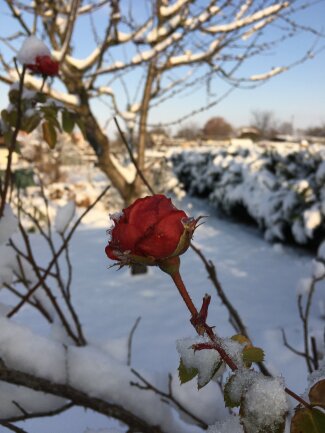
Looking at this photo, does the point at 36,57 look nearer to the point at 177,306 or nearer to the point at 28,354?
the point at 28,354

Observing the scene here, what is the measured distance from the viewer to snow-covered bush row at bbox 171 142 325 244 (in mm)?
5047

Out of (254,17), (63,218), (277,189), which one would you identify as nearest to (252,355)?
(63,218)

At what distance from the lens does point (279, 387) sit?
432mm

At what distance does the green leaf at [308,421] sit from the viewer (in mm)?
409

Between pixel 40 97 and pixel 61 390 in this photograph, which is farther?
pixel 40 97

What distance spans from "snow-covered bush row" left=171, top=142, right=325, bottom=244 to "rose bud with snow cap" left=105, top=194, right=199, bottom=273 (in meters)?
4.66

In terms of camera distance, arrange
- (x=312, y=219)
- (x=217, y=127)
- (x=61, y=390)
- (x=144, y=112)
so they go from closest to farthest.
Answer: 1. (x=61, y=390)
2. (x=144, y=112)
3. (x=312, y=219)
4. (x=217, y=127)

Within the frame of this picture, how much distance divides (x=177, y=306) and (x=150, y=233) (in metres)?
3.06

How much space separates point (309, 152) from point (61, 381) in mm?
5392

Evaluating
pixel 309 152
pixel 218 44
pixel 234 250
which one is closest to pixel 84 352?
pixel 218 44

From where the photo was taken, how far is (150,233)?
0.42 metres

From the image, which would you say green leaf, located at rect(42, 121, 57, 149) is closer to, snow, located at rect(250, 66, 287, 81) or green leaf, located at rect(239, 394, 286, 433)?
green leaf, located at rect(239, 394, 286, 433)

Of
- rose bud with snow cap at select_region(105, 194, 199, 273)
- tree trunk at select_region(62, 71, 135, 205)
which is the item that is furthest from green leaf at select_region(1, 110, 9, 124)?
tree trunk at select_region(62, 71, 135, 205)

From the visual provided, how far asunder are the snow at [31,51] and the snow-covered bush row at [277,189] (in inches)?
165
